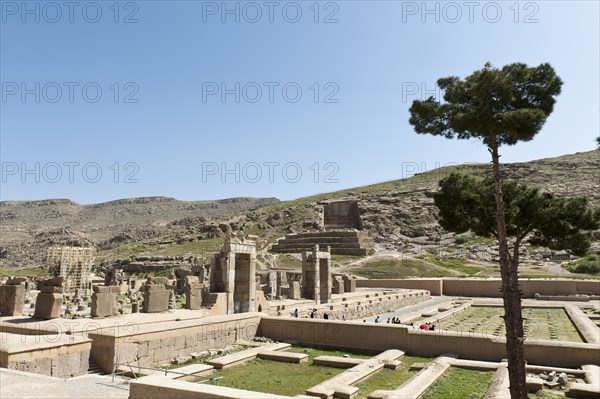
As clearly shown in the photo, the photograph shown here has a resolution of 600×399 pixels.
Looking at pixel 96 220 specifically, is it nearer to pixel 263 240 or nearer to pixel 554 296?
pixel 263 240

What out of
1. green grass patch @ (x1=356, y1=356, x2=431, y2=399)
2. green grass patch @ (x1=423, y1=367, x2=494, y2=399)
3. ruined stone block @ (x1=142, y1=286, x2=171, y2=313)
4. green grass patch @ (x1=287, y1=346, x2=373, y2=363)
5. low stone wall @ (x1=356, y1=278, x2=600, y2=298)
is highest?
ruined stone block @ (x1=142, y1=286, x2=171, y2=313)

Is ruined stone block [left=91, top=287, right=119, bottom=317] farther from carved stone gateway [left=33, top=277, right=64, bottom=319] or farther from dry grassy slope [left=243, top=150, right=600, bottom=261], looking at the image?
dry grassy slope [left=243, top=150, right=600, bottom=261]

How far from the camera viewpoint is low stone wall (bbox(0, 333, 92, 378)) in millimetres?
8844

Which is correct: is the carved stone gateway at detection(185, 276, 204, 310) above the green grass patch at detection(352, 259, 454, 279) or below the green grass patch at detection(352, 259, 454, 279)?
above

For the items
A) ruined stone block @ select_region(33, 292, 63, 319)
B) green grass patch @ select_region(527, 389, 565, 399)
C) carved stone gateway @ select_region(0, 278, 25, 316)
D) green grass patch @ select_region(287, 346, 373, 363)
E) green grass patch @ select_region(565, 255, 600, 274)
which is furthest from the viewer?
green grass patch @ select_region(565, 255, 600, 274)

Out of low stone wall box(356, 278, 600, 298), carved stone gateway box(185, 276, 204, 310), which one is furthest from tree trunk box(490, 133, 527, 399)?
low stone wall box(356, 278, 600, 298)

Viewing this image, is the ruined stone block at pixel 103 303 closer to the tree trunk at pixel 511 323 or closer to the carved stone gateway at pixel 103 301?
the carved stone gateway at pixel 103 301

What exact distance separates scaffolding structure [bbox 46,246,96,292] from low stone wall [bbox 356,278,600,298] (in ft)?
83.3

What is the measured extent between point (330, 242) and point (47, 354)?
54.9m

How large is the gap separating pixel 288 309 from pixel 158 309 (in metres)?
6.62

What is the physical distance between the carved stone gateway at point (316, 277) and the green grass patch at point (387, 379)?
14119 mm

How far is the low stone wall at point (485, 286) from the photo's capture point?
33375 millimetres

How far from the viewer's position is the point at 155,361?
38.2 ft

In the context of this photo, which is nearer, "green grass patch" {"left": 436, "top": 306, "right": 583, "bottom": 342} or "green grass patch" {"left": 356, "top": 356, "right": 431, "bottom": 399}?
"green grass patch" {"left": 356, "top": 356, "right": 431, "bottom": 399}
